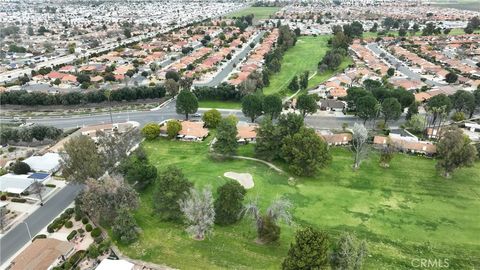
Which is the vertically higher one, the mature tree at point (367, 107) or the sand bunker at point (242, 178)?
the mature tree at point (367, 107)

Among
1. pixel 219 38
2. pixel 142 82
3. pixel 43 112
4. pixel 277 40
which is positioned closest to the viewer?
pixel 43 112

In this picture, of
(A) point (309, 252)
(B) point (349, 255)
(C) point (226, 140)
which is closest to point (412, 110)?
(C) point (226, 140)

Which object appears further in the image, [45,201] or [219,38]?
[219,38]

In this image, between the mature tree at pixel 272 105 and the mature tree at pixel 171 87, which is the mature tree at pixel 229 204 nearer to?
the mature tree at pixel 272 105

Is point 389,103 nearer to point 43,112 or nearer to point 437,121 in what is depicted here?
point 437,121

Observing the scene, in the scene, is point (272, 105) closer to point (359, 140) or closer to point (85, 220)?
point (359, 140)

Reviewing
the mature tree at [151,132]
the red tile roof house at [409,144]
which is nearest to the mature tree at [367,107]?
the red tile roof house at [409,144]

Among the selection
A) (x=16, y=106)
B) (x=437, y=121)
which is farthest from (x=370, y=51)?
(x=16, y=106)

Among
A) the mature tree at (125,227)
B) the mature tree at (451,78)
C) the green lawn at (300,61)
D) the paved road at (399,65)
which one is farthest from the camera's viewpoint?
the paved road at (399,65)
